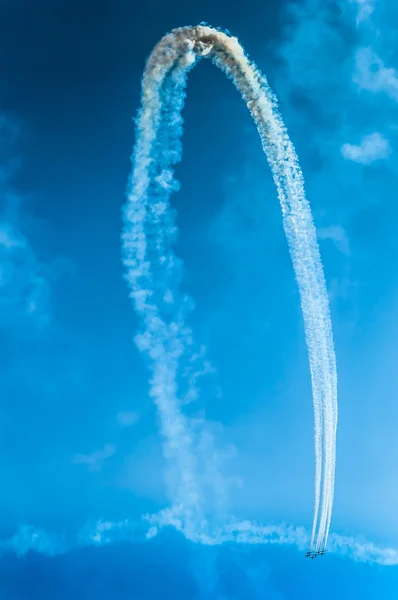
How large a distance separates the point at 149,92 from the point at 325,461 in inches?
621

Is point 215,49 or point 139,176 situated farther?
point 139,176

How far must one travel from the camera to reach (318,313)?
21.9 metres

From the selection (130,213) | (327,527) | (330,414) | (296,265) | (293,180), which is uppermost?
(130,213)

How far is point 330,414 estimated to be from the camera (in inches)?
896

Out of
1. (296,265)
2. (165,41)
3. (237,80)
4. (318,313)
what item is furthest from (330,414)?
(165,41)

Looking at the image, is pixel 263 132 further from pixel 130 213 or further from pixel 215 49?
pixel 130 213

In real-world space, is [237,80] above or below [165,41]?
below

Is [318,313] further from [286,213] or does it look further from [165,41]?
[165,41]

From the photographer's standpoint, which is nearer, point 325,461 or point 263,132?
point 263,132

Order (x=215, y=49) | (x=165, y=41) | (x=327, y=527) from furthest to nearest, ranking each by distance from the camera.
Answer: (x=327, y=527)
(x=165, y=41)
(x=215, y=49)

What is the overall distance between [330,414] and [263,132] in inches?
437

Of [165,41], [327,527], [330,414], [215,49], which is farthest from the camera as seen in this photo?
[327,527]

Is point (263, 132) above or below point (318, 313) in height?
above

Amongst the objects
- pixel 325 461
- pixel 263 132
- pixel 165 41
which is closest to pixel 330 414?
pixel 325 461
